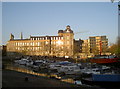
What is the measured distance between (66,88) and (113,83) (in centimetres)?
638

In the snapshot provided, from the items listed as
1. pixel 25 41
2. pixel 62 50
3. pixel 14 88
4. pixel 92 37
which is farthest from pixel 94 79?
pixel 92 37

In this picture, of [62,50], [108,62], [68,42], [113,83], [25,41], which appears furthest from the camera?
[25,41]

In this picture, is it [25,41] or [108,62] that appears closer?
[108,62]

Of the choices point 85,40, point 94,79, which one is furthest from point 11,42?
point 94,79

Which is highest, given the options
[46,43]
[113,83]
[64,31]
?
[64,31]

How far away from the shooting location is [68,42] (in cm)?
7944

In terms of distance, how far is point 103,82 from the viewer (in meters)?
16.9

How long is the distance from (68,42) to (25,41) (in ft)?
70.6

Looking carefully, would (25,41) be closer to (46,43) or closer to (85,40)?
(46,43)

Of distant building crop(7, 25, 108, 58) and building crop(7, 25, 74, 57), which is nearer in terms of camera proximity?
distant building crop(7, 25, 108, 58)

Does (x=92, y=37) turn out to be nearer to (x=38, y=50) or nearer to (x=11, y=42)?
(x=38, y=50)

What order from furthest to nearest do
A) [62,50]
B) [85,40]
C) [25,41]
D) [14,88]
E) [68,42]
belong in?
[85,40] < [25,41] < [68,42] < [62,50] < [14,88]

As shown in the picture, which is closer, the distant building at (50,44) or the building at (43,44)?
the distant building at (50,44)

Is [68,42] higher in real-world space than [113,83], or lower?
higher
